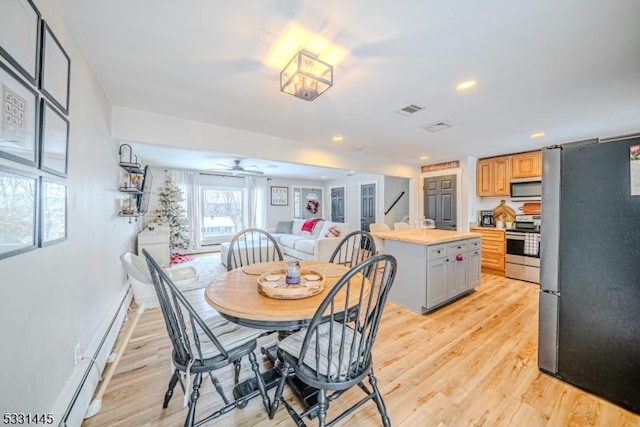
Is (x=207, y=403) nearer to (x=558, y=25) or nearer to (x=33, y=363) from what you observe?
(x=33, y=363)

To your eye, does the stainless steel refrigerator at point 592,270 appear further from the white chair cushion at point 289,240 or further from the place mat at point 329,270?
the white chair cushion at point 289,240

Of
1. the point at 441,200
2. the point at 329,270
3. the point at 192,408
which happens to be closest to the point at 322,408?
the point at 192,408

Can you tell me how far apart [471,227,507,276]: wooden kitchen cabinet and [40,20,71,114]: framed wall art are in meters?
5.76

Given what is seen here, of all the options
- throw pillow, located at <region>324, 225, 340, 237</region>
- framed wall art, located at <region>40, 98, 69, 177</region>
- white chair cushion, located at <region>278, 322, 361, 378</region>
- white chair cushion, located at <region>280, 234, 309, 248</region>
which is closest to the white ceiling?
framed wall art, located at <region>40, 98, 69, 177</region>

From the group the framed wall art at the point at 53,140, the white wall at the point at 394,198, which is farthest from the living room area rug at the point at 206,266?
the white wall at the point at 394,198

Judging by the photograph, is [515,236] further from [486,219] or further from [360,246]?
[360,246]

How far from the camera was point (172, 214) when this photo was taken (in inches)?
229

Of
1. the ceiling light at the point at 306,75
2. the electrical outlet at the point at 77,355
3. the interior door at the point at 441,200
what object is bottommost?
the electrical outlet at the point at 77,355

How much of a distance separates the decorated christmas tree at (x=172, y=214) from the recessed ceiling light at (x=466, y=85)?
237 inches

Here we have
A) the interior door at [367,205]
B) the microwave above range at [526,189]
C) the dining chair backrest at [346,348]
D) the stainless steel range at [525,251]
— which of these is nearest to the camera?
the dining chair backrest at [346,348]

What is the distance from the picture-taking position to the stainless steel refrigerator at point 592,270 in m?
1.56

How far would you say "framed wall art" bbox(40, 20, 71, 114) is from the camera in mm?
1222

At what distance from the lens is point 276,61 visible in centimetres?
183

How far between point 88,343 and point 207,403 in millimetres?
1034
